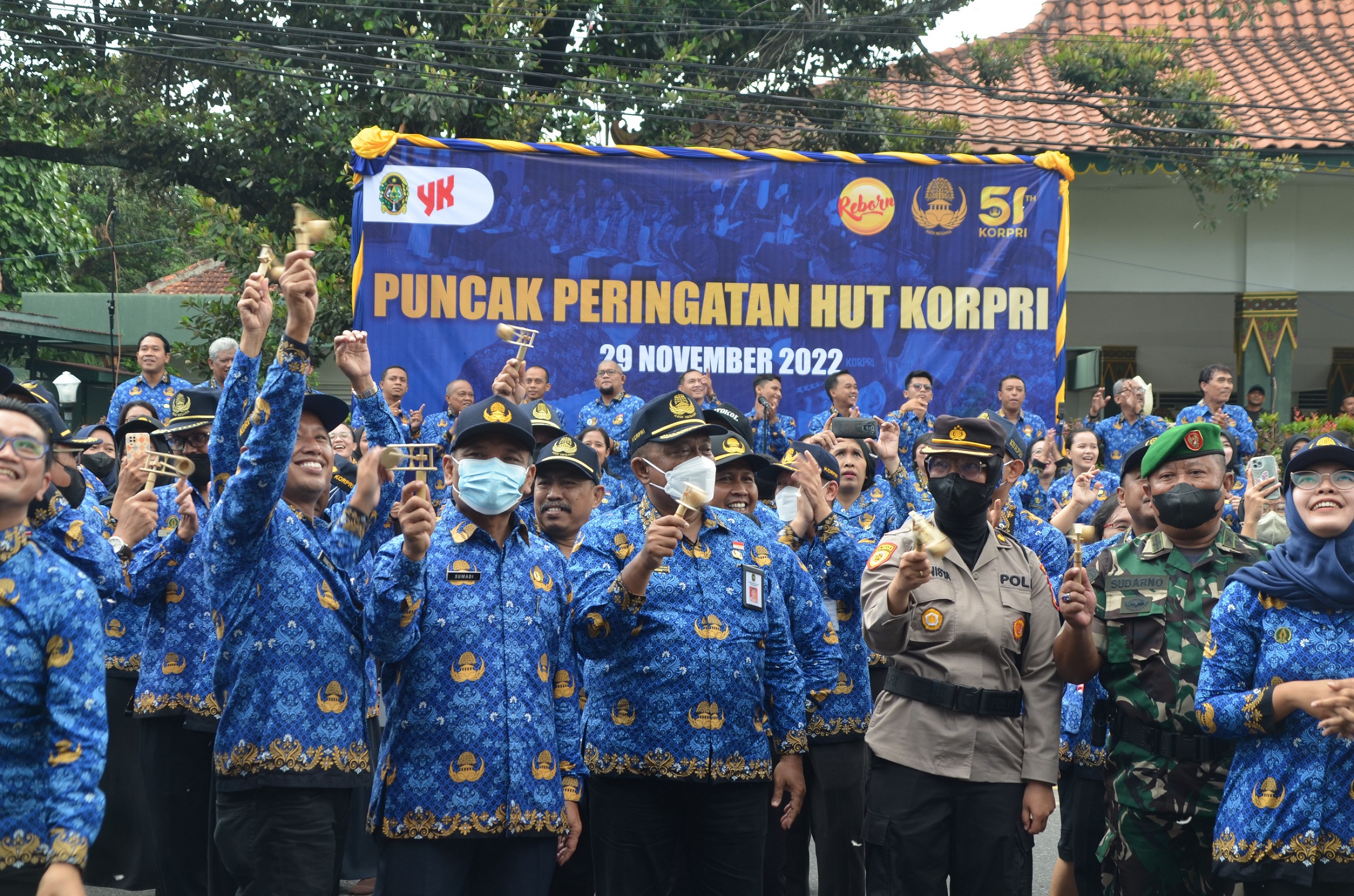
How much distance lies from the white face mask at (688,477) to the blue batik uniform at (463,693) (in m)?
0.61

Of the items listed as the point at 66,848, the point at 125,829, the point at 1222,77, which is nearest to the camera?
the point at 66,848

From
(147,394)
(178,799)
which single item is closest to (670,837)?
(178,799)

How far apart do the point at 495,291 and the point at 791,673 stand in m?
8.26

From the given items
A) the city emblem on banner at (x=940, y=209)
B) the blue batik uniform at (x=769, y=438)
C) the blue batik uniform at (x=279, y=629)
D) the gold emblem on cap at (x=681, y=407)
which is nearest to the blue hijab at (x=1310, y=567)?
the gold emblem on cap at (x=681, y=407)

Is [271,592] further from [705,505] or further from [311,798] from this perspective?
[705,505]

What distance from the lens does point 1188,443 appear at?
15.8ft

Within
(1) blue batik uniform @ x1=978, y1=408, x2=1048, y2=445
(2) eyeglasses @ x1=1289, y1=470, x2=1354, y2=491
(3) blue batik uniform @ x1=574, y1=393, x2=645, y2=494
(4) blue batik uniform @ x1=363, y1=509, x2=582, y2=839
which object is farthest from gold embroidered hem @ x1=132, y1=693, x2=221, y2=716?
(1) blue batik uniform @ x1=978, y1=408, x2=1048, y2=445

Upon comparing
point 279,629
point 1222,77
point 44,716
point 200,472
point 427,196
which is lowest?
point 44,716

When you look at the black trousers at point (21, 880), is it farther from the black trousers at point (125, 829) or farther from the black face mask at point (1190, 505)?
the black face mask at point (1190, 505)

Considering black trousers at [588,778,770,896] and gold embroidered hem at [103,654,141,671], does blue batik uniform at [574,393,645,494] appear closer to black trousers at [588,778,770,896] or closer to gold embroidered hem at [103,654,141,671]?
gold embroidered hem at [103,654,141,671]

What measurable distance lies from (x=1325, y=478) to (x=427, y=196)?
950 cm

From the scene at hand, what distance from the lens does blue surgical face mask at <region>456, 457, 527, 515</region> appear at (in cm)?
431

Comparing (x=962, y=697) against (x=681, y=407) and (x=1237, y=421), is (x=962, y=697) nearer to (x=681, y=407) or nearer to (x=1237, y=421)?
(x=681, y=407)

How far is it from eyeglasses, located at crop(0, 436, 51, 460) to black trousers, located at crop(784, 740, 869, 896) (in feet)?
12.3
